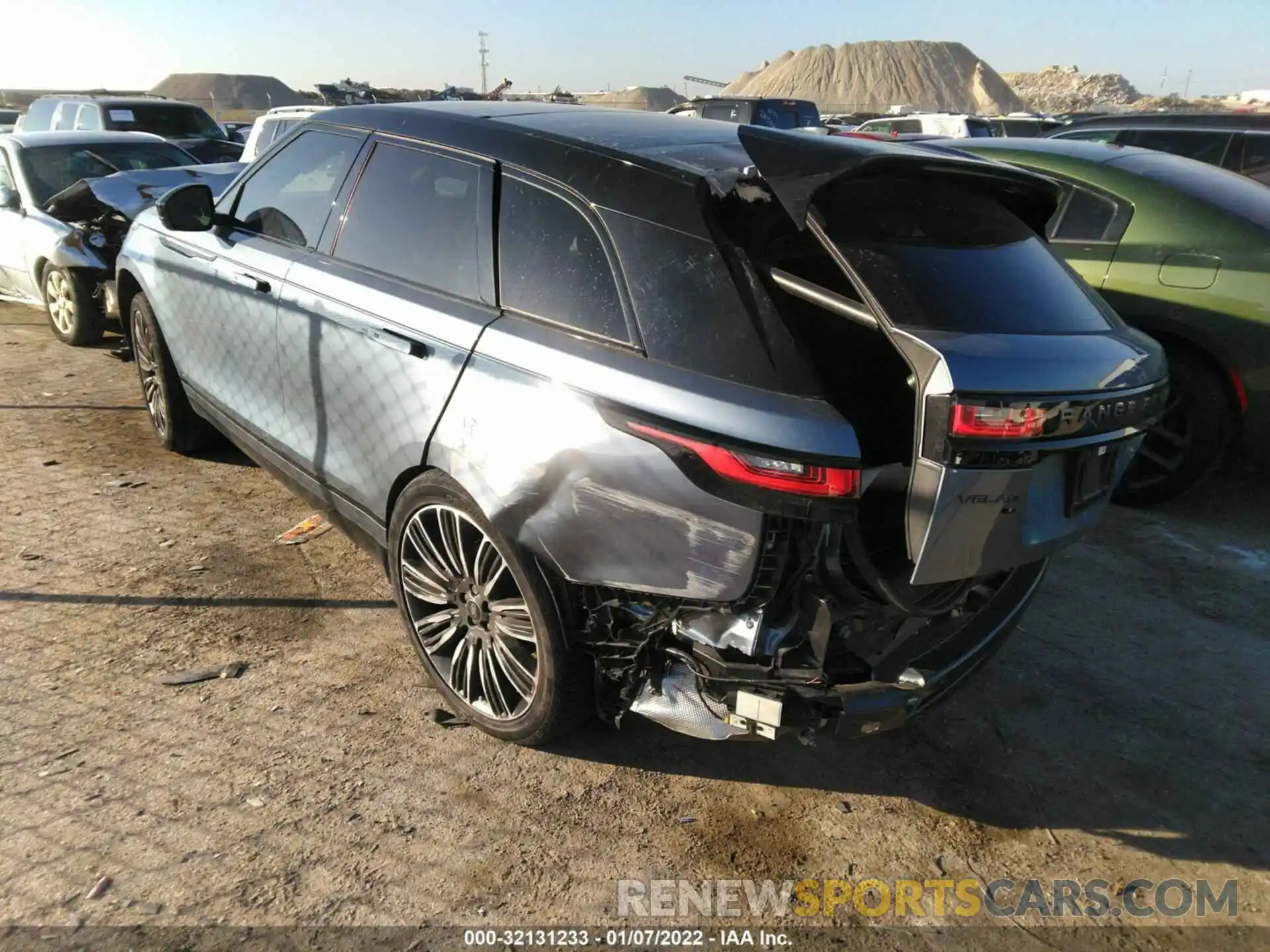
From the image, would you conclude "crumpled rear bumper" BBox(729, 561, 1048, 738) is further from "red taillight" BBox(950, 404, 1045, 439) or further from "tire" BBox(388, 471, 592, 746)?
"red taillight" BBox(950, 404, 1045, 439)

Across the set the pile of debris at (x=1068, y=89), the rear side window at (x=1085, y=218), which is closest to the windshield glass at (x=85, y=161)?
the rear side window at (x=1085, y=218)

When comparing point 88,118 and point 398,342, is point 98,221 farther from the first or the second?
point 88,118

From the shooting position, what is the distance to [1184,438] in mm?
4789

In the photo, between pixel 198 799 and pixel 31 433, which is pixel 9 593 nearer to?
pixel 198 799

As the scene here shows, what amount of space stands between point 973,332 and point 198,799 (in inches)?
98.2

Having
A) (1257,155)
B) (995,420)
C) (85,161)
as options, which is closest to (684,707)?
(995,420)

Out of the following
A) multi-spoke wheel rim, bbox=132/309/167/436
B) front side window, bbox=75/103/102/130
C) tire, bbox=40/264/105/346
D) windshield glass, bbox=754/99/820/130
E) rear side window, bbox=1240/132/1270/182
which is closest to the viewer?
multi-spoke wheel rim, bbox=132/309/167/436

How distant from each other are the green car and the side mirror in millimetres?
4096

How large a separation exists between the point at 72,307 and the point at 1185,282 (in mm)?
7732

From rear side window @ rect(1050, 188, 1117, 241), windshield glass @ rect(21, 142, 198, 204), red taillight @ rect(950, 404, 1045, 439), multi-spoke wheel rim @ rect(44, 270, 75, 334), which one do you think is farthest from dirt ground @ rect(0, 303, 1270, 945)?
windshield glass @ rect(21, 142, 198, 204)

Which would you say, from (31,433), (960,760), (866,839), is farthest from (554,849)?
(31,433)

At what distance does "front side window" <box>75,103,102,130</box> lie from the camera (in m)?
12.1

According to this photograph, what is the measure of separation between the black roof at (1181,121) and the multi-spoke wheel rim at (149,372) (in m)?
10.3

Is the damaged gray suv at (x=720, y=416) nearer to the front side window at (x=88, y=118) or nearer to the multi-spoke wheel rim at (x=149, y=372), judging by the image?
the multi-spoke wheel rim at (x=149, y=372)
